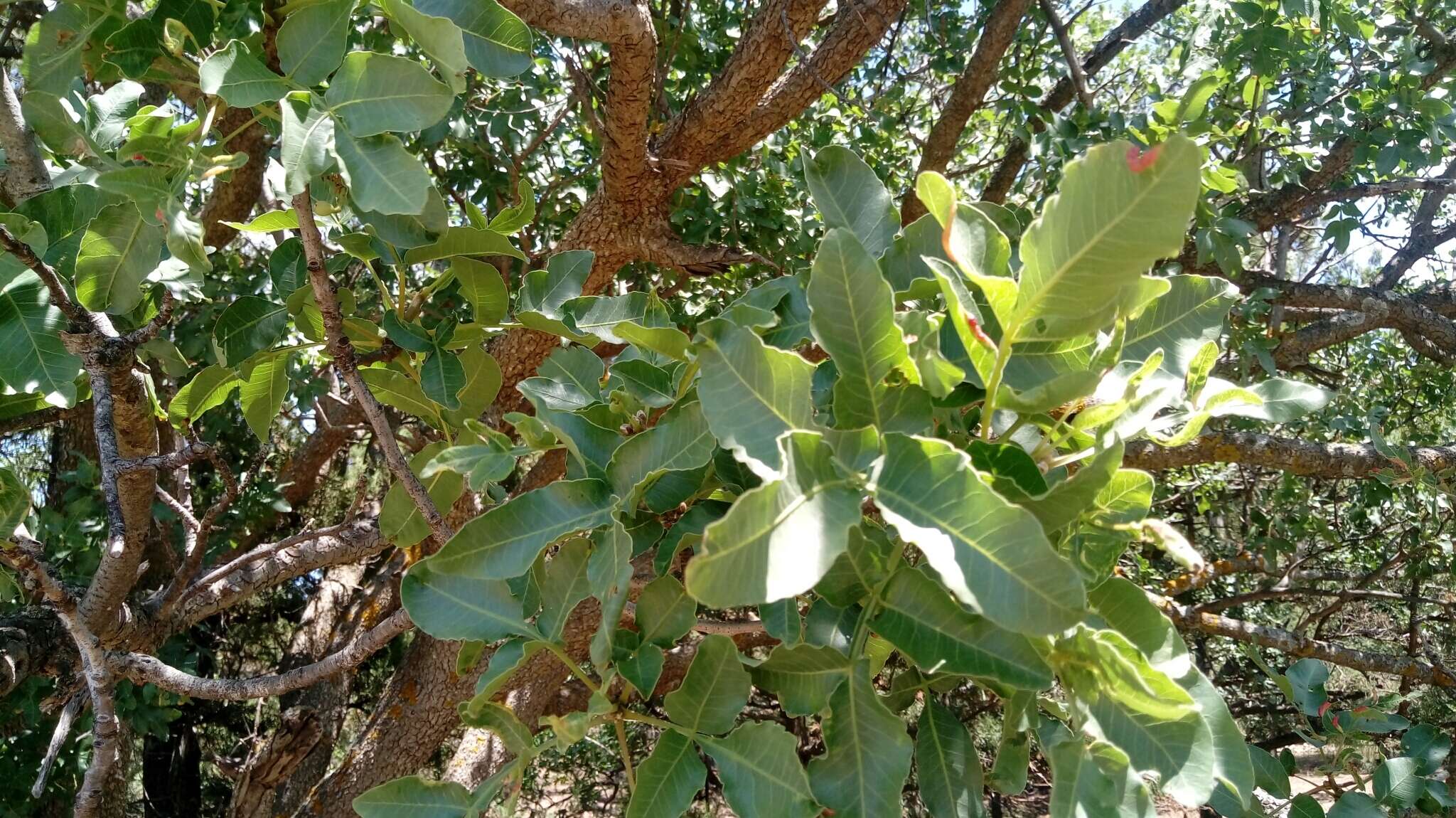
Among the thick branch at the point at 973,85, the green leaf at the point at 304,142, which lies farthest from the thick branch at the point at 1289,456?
the green leaf at the point at 304,142

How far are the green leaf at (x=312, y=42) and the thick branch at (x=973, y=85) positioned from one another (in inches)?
79.3

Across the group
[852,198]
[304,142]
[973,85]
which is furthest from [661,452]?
[973,85]

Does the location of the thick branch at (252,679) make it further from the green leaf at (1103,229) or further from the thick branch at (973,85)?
the thick branch at (973,85)

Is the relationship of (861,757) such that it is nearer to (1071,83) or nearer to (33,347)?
(33,347)

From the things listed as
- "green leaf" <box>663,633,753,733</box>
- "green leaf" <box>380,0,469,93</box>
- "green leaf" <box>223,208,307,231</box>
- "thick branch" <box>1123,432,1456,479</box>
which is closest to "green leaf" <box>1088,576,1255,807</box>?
"green leaf" <box>663,633,753,733</box>

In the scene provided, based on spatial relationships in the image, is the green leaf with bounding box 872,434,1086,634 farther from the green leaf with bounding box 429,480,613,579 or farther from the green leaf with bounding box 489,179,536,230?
the green leaf with bounding box 489,179,536,230

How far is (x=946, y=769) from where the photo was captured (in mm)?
769

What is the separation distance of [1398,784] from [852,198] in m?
1.28

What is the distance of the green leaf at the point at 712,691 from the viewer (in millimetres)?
746

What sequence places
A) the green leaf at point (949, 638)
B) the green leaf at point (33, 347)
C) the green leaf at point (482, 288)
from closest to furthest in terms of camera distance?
1. the green leaf at point (949, 638)
2. the green leaf at point (33, 347)
3. the green leaf at point (482, 288)

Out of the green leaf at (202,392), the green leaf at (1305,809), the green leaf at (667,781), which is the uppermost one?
the green leaf at (202,392)

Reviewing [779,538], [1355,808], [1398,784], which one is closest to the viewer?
[779,538]

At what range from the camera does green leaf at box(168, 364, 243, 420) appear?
3.80ft

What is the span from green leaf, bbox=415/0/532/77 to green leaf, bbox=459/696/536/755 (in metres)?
0.61
